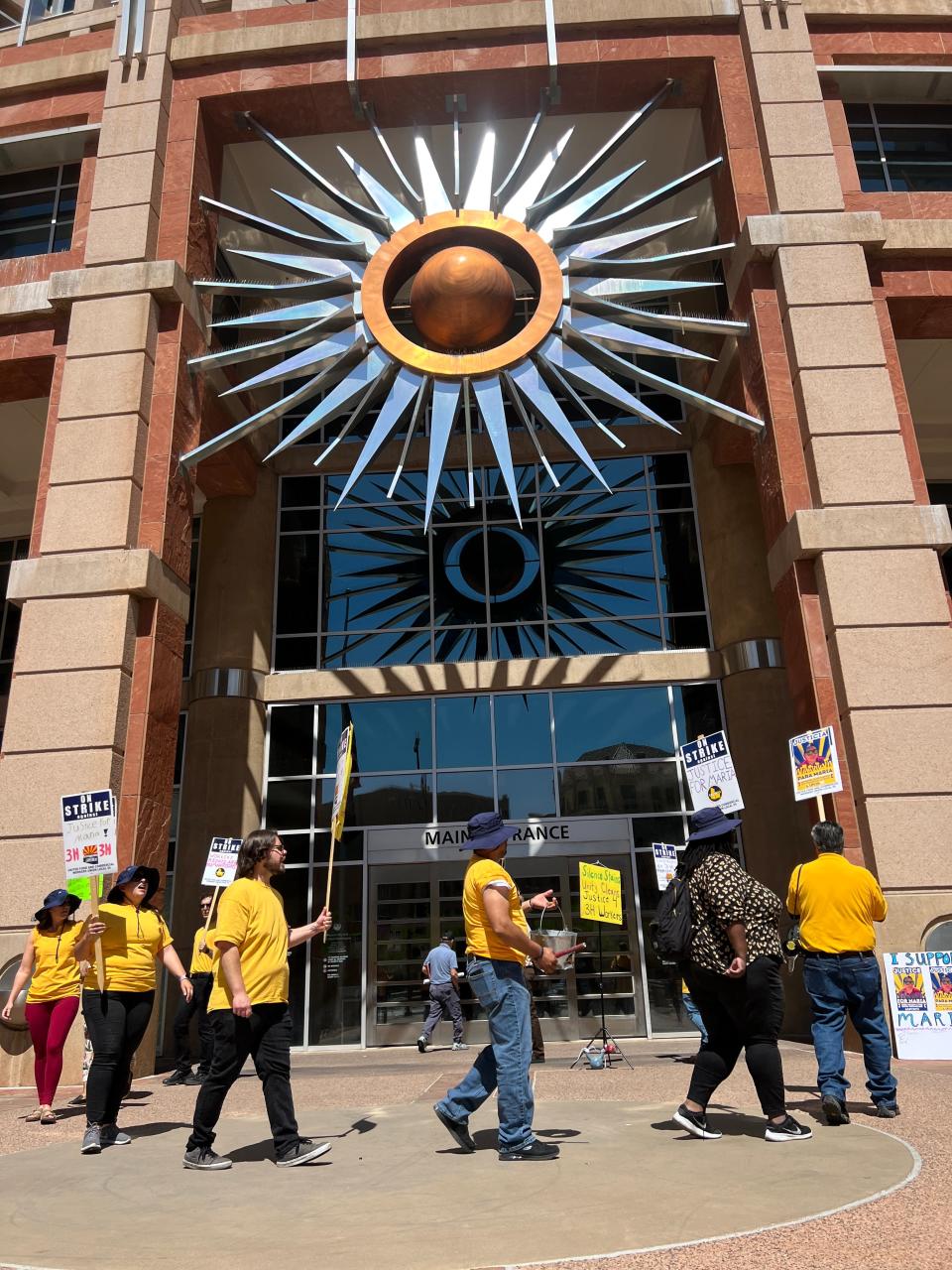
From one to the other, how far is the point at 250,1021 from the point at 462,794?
1104 centimetres

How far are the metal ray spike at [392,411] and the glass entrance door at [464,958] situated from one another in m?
6.43

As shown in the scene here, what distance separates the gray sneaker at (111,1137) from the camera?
5.70 meters

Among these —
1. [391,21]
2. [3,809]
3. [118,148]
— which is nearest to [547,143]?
[391,21]

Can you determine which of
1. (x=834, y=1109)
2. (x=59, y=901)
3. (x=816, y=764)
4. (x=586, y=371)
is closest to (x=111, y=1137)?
(x=59, y=901)

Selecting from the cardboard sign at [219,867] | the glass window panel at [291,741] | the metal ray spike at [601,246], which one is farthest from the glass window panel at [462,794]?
the metal ray spike at [601,246]

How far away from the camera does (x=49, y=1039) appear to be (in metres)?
7.33

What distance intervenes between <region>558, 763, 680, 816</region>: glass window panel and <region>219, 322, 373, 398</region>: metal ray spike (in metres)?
7.51

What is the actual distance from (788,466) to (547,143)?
8.13m

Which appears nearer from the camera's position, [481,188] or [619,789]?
[481,188]

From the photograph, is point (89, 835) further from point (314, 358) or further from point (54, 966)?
point (314, 358)

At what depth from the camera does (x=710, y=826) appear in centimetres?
535

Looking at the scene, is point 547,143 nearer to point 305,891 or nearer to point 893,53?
point 893,53

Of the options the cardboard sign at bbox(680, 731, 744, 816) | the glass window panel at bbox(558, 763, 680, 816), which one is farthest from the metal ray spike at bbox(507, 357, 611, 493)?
the cardboard sign at bbox(680, 731, 744, 816)

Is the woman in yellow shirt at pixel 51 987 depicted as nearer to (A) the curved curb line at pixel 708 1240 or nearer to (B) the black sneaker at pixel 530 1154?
(B) the black sneaker at pixel 530 1154
